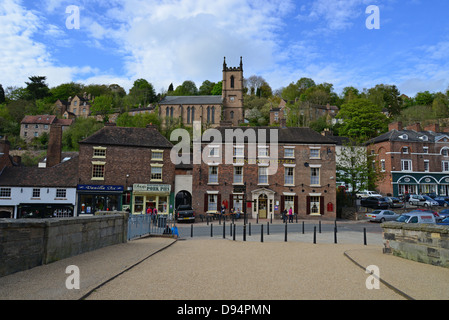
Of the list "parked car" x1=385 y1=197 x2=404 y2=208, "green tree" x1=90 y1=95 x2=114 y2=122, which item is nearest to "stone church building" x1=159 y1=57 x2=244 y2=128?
"green tree" x1=90 y1=95 x2=114 y2=122

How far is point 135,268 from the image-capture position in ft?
29.1

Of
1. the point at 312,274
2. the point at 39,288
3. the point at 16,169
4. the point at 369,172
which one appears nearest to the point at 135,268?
the point at 39,288

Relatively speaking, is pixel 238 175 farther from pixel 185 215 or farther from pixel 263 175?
pixel 185 215

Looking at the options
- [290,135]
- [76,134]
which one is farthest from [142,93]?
[290,135]

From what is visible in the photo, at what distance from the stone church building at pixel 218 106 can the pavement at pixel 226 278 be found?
72178 millimetres

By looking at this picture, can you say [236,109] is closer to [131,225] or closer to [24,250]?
[131,225]

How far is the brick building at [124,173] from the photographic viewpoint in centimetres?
3359

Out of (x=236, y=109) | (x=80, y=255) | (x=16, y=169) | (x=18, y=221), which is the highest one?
(x=236, y=109)

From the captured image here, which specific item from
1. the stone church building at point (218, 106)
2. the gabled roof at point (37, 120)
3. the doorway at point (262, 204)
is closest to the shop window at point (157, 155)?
the doorway at point (262, 204)

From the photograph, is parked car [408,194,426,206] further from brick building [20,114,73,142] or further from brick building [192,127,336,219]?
brick building [20,114,73,142]

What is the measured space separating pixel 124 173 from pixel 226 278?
28705 mm

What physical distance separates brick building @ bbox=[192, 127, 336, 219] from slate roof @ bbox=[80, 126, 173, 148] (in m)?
5.53
